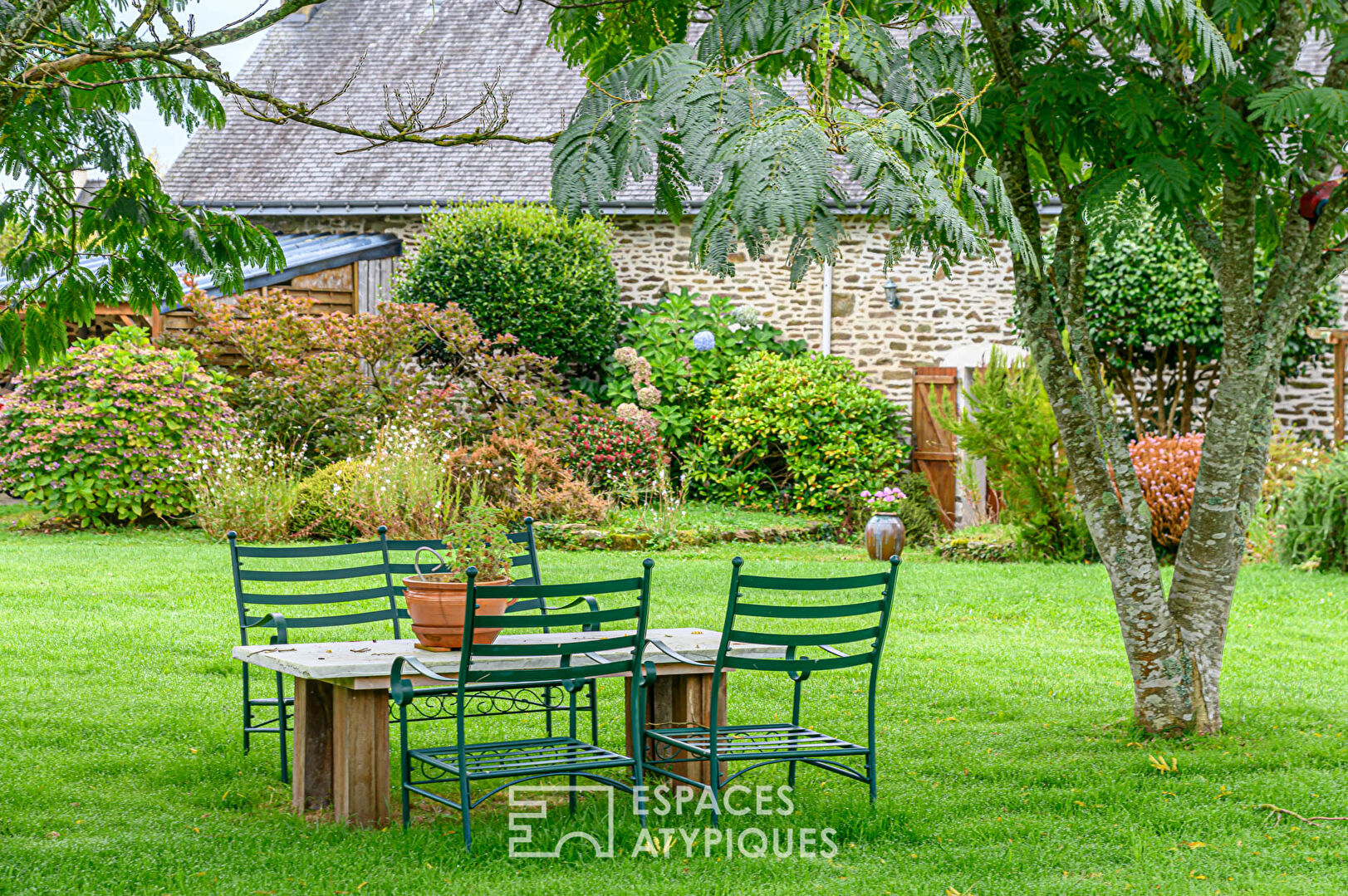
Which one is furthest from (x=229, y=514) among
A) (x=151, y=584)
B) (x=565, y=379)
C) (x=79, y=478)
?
(x=565, y=379)

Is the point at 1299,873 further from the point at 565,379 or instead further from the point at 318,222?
the point at 318,222

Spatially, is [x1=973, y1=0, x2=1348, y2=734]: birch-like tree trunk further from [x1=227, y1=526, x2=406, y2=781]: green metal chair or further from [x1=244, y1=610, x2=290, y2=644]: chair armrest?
[x1=244, y1=610, x2=290, y2=644]: chair armrest

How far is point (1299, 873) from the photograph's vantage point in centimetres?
395

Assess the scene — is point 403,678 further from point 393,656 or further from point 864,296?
point 864,296

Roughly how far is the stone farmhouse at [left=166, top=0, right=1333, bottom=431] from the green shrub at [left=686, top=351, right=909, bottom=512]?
93 centimetres

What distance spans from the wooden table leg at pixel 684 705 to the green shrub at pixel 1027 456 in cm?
676

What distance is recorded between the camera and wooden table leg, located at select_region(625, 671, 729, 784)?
15.5 ft

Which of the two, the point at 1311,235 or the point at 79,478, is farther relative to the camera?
the point at 79,478

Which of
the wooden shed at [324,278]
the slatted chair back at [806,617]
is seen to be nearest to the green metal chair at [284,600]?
the slatted chair back at [806,617]

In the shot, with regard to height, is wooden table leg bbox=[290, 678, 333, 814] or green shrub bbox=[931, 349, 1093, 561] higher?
green shrub bbox=[931, 349, 1093, 561]

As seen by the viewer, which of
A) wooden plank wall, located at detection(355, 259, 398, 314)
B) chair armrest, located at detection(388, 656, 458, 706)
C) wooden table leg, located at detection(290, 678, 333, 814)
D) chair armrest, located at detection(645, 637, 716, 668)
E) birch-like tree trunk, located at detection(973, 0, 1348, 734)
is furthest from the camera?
wooden plank wall, located at detection(355, 259, 398, 314)

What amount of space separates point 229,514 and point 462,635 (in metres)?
8.15

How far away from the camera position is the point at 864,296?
50.5 feet

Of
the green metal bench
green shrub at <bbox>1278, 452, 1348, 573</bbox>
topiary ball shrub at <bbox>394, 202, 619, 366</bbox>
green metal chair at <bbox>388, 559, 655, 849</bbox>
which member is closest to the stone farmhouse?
topiary ball shrub at <bbox>394, 202, 619, 366</bbox>
